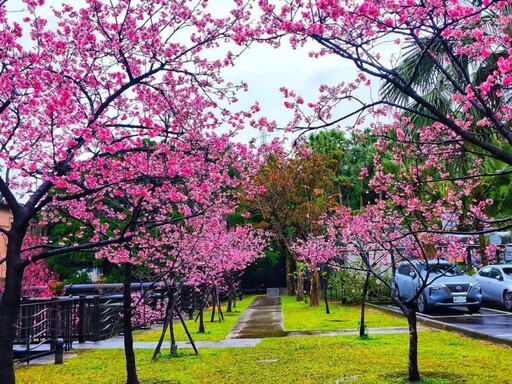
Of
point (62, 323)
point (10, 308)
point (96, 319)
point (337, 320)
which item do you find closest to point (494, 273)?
point (337, 320)

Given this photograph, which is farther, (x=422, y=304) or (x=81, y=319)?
(x=422, y=304)

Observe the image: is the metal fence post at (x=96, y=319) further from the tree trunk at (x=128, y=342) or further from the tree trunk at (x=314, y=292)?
the tree trunk at (x=314, y=292)

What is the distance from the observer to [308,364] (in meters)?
8.98

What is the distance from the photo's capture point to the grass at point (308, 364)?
775 cm

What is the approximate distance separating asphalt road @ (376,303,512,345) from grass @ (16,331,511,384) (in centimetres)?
37

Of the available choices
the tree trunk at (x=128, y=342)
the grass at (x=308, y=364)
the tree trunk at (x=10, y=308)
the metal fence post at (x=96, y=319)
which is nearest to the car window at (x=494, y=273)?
the grass at (x=308, y=364)

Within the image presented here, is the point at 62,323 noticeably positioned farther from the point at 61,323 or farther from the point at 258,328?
the point at 258,328

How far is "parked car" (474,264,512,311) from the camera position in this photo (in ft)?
55.8

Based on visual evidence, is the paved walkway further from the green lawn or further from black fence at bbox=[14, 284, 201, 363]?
the green lawn

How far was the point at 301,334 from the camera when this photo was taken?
43.8ft

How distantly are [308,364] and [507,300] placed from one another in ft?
35.1

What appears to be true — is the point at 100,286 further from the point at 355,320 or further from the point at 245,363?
the point at 245,363

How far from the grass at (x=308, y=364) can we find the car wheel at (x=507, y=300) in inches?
248

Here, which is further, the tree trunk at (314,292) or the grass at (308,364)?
the tree trunk at (314,292)
